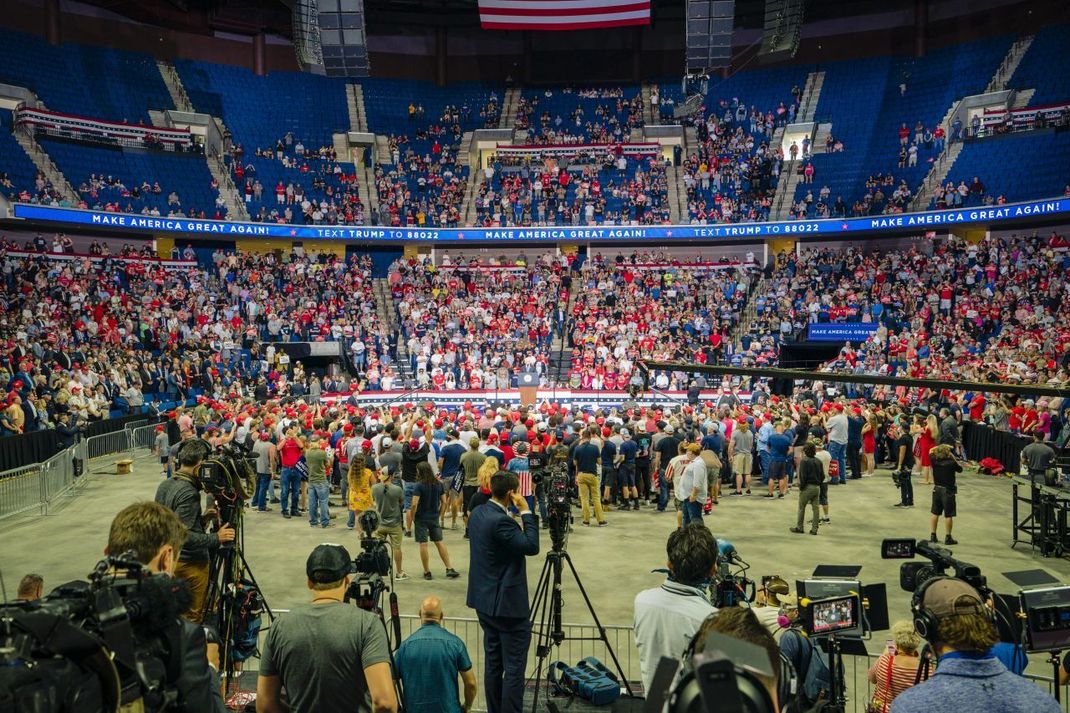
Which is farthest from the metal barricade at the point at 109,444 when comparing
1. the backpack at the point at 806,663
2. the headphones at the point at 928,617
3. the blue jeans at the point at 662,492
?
the headphones at the point at 928,617

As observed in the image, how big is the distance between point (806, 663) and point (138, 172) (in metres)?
34.4

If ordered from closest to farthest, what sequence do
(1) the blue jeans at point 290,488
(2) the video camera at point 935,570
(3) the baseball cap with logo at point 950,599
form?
(3) the baseball cap with logo at point 950,599
(2) the video camera at point 935,570
(1) the blue jeans at point 290,488

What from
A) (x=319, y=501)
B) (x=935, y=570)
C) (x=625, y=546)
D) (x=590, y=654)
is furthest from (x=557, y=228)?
(x=935, y=570)

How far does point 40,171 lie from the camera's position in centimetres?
2947

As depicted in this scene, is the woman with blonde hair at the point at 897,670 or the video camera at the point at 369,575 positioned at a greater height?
the video camera at the point at 369,575

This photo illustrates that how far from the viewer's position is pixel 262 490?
561 inches

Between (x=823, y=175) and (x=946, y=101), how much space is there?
583 centimetres

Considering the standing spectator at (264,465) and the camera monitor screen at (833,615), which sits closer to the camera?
the camera monitor screen at (833,615)

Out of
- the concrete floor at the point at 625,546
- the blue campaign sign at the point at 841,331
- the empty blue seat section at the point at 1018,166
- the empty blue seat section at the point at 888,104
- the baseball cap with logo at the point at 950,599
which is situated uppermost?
the empty blue seat section at the point at 888,104

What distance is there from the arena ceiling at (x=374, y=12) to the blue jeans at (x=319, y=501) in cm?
2944

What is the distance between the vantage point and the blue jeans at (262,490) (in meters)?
14.1

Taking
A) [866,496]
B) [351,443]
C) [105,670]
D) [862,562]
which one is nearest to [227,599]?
[105,670]

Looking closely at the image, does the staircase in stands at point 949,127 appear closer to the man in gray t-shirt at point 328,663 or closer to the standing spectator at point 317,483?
the standing spectator at point 317,483

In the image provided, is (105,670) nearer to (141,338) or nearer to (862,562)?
(862,562)
